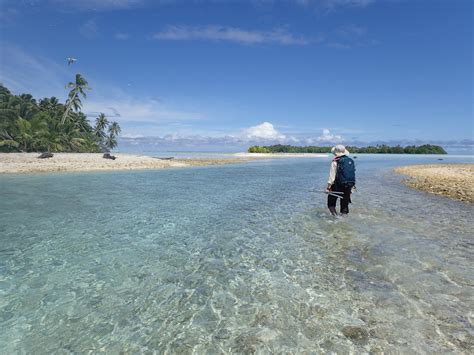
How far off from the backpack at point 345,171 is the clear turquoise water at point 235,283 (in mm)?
1818

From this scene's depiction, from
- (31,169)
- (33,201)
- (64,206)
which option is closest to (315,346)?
(64,206)

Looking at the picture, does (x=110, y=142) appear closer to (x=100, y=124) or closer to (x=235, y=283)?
(x=100, y=124)

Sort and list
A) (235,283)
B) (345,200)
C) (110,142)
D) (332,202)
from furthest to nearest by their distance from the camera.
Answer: (110,142) → (332,202) → (345,200) → (235,283)

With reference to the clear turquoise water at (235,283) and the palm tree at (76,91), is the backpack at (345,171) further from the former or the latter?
the palm tree at (76,91)

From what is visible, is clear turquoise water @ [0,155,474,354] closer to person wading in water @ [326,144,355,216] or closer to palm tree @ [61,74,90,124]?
person wading in water @ [326,144,355,216]

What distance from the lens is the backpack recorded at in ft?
39.7

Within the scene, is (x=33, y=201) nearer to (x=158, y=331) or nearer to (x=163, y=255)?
(x=163, y=255)

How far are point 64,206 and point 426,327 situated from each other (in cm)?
1721

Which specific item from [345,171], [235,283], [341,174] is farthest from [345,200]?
[235,283]

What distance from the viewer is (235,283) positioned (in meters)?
6.88

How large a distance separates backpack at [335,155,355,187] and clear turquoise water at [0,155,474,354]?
71.6 inches

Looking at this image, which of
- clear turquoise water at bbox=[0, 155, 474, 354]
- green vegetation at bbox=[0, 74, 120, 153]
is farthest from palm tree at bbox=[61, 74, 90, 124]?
clear turquoise water at bbox=[0, 155, 474, 354]

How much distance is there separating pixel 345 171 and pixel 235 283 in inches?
292

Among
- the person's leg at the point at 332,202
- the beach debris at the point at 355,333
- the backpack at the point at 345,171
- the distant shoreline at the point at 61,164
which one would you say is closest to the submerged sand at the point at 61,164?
the distant shoreline at the point at 61,164
